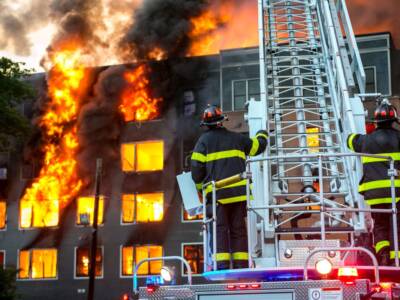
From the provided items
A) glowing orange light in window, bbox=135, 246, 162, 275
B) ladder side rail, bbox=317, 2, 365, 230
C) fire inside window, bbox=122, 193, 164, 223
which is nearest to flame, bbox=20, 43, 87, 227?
fire inside window, bbox=122, 193, 164, 223

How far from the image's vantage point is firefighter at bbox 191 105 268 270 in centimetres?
701

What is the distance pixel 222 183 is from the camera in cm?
703

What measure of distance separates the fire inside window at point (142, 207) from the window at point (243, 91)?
15.5ft

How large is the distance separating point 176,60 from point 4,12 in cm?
691

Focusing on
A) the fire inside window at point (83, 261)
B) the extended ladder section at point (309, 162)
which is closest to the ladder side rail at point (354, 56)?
the extended ladder section at point (309, 162)

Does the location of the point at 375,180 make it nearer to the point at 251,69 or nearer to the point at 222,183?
the point at 222,183

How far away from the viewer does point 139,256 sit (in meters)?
30.0

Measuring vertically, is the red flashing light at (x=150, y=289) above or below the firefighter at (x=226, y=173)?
below

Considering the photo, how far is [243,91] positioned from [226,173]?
22057mm

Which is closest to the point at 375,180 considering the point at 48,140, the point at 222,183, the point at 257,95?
the point at 222,183

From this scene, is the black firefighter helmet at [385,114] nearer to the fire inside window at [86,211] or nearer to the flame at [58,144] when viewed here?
the fire inside window at [86,211]

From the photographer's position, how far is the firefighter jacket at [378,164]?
22.8 ft

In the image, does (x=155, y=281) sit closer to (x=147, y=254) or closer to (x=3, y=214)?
(x=147, y=254)

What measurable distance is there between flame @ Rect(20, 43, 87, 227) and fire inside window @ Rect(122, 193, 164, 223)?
2279 millimetres
